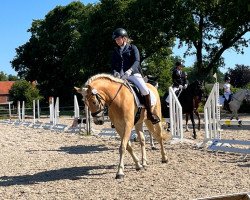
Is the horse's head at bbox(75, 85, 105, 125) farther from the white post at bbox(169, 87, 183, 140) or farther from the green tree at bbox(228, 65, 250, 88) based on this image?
the green tree at bbox(228, 65, 250, 88)

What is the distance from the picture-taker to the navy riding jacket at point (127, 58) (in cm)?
856

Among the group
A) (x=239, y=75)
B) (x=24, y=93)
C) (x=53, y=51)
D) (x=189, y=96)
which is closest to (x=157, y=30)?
(x=189, y=96)

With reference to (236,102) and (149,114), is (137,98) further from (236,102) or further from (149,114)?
(236,102)

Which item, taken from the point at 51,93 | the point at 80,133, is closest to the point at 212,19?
the point at 80,133

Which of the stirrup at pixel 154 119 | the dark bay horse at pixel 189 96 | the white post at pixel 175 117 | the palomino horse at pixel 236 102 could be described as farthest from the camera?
the palomino horse at pixel 236 102

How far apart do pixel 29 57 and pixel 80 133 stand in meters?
44.2

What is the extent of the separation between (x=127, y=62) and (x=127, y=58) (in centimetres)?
9

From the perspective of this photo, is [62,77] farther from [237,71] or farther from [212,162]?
[212,162]

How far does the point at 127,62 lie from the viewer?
28.5ft

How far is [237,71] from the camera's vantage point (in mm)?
69625

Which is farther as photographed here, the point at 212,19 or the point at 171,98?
the point at 212,19

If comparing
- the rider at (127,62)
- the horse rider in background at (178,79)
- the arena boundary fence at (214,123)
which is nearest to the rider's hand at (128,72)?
the rider at (127,62)

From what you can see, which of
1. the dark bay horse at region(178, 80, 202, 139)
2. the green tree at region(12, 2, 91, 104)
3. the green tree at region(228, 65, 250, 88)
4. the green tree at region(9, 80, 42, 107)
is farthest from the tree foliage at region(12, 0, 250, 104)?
the green tree at region(228, 65, 250, 88)

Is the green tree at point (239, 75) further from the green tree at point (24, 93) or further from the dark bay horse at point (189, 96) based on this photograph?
the dark bay horse at point (189, 96)
